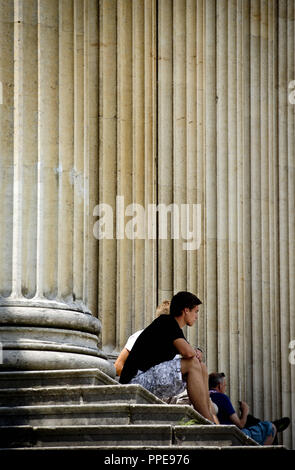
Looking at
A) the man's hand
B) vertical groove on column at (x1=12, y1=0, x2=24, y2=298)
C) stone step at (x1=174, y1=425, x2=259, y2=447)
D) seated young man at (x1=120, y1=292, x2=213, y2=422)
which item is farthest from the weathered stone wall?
stone step at (x1=174, y1=425, x2=259, y2=447)

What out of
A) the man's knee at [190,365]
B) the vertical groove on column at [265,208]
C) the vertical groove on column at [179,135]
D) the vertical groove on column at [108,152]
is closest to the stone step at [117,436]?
the man's knee at [190,365]

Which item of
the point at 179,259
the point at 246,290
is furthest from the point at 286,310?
the point at 179,259

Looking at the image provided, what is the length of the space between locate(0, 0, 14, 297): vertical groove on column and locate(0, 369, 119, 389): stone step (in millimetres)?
1091

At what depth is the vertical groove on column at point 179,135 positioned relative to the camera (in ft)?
65.6

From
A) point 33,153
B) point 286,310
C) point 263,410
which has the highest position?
point 33,153

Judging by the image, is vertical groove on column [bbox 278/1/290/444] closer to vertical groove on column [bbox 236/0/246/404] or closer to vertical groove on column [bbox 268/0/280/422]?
vertical groove on column [bbox 268/0/280/422]

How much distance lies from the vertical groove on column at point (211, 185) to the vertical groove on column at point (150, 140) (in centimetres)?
115

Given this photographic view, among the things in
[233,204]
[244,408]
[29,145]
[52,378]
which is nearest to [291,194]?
[233,204]

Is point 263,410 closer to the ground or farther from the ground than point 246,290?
closer to the ground

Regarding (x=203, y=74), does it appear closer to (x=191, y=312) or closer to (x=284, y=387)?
(x=284, y=387)

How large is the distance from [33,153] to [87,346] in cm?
199

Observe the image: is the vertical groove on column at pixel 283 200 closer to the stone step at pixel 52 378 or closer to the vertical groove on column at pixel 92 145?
the vertical groove on column at pixel 92 145
